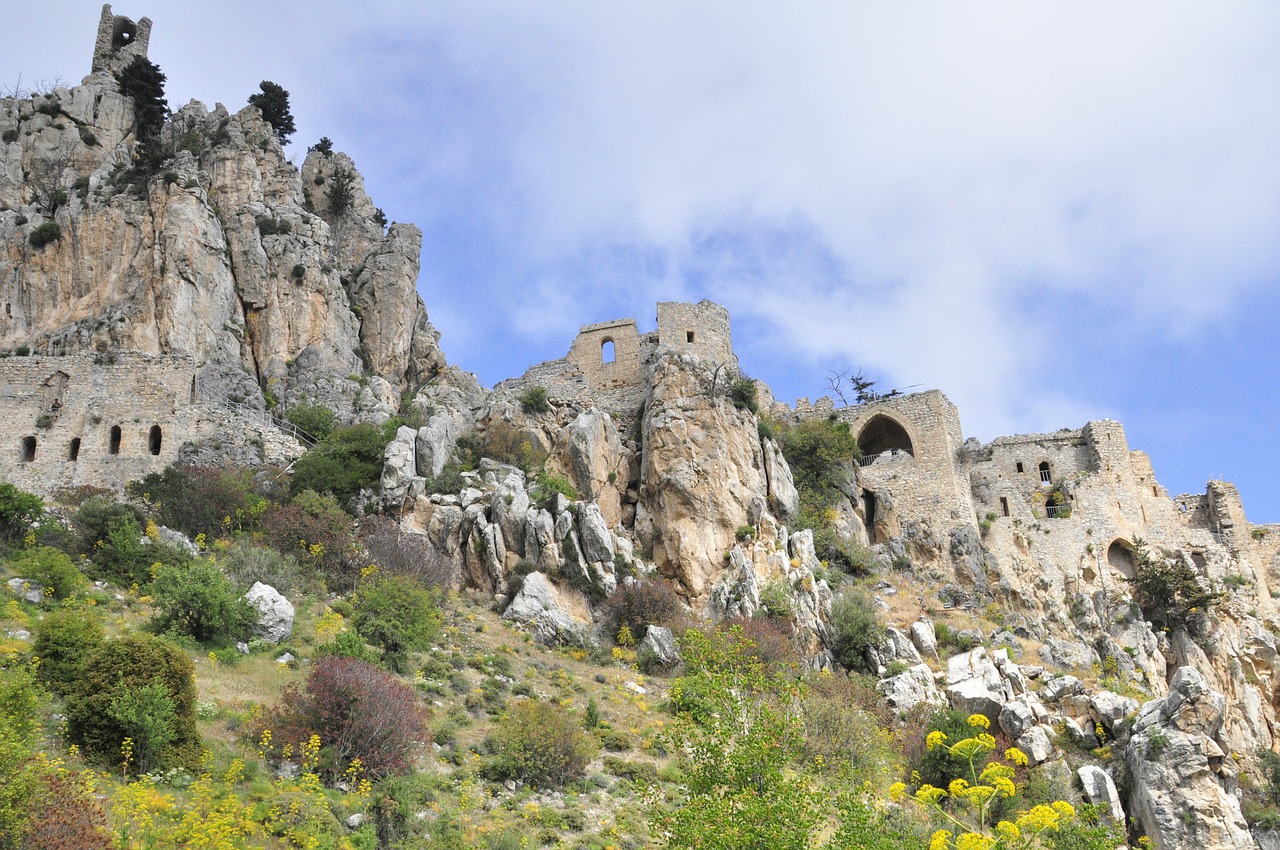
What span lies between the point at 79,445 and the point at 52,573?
33.6ft

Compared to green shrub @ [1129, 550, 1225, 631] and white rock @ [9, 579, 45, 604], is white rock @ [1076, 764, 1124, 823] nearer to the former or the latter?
green shrub @ [1129, 550, 1225, 631]

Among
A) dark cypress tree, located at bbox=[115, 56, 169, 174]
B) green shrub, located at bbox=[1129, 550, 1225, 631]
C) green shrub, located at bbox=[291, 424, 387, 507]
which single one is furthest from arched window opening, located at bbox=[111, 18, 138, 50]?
green shrub, located at bbox=[1129, 550, 1225, 631]

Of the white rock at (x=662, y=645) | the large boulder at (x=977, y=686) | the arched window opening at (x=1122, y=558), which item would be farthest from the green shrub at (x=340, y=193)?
the arched window opening at (x=1122, y=558)

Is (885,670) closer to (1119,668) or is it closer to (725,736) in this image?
(1119,668)

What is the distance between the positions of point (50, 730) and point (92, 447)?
17479 millimetres

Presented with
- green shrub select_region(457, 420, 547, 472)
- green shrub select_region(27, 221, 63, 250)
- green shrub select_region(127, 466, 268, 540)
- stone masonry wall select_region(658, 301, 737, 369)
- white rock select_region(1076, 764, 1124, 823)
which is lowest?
white rock select_region(1076, 764, 1124, 823)

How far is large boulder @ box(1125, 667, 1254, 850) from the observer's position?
24.3 m

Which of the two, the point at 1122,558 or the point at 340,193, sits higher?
the point at 340,193

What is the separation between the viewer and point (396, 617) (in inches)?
935

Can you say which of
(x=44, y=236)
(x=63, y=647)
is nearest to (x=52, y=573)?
(x=63, y=647)

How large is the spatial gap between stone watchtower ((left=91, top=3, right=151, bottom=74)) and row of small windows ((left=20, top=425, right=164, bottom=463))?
29.0 meters

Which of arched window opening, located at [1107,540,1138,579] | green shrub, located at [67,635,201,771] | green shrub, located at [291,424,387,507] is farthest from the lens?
arched window opening, located at [1107,540,1138,579]

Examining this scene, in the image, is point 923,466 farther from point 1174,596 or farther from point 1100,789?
point 1100,789

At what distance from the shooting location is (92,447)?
30500 mm
